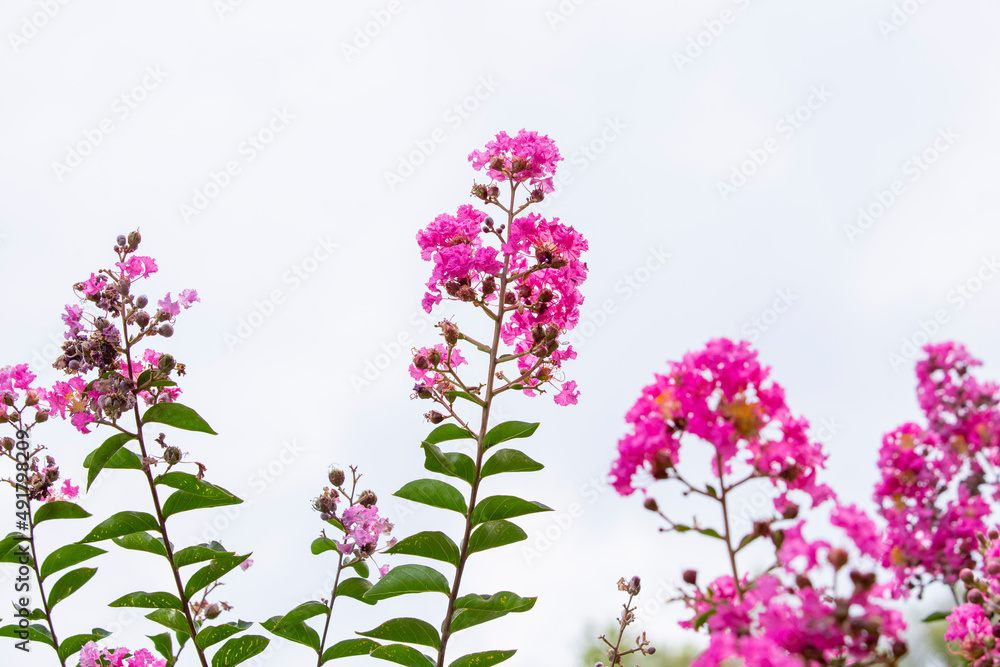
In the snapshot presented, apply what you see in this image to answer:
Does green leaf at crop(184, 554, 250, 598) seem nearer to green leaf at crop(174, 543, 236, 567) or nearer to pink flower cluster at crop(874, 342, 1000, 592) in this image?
green leaf at crop(174, 543, 236, 567)

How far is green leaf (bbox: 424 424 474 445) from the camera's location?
282 cm

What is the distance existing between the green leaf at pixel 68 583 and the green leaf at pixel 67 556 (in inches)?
1.6

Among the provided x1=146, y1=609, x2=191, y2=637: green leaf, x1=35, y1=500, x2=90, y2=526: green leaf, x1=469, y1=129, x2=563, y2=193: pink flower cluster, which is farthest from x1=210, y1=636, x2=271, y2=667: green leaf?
x1=469, y1=129, x2=563, y2=193: pink flower cluster

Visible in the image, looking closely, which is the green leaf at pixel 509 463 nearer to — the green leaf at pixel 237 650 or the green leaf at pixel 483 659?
the green leaf at pixel 483 659

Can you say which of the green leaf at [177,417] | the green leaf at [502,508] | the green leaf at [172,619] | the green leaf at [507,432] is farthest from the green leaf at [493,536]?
the green leaf at [172,619]

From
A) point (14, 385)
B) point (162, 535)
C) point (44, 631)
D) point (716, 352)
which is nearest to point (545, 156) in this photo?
point (716, 352)

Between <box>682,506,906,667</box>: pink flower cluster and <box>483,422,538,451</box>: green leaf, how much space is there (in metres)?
1.25

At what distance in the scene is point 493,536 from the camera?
2.67 metres

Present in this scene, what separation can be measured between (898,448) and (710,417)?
0.76 m

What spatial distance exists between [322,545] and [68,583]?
2.92 ft

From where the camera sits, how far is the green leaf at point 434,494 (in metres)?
2.65

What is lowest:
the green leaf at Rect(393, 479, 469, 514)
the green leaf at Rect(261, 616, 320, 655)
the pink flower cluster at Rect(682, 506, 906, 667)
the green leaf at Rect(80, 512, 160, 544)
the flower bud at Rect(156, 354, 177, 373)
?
the pink flower cluster at Rect(682, 506, 906, 667)

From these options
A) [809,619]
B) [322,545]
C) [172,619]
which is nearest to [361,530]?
[322,545]

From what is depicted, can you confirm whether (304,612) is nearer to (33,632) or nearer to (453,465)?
(453,465)
